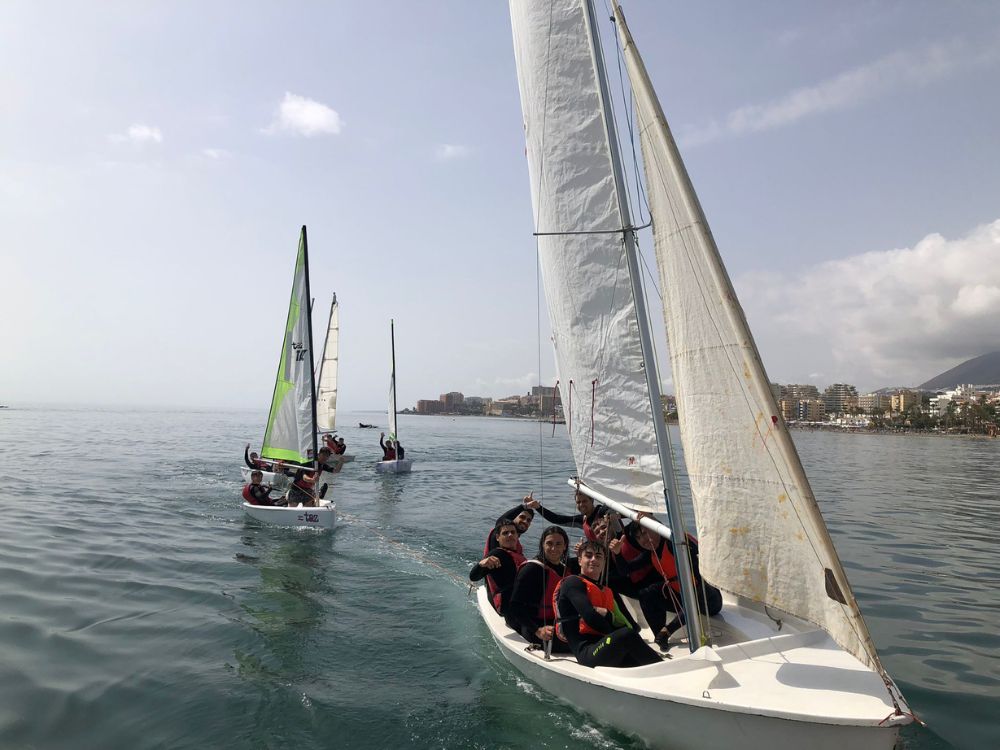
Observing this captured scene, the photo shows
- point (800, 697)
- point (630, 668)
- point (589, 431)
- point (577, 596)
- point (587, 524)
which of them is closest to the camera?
point (800, 697)

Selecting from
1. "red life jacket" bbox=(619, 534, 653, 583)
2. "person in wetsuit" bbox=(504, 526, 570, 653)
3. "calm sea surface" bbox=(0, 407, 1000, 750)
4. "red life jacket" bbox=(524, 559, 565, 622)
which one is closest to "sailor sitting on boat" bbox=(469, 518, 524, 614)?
"person in wetsuit" bbox=(504, 526, 570, 653)

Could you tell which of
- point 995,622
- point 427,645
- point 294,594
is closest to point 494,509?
point 294,594

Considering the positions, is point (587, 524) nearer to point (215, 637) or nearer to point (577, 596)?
point (577, 596)

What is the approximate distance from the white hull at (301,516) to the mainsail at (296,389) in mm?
2478

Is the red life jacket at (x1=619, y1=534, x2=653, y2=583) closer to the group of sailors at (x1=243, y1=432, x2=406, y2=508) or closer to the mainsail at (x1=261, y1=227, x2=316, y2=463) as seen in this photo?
the group of sailors at (x1=243, y1=432, x2=406, y2=508)

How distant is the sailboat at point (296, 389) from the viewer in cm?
1695

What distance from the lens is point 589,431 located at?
6605 millimetres

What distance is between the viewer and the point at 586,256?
6.01 m

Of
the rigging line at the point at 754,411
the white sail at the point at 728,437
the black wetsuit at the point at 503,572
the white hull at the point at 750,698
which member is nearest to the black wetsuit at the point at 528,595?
the black wetsuit at the point at 503,572

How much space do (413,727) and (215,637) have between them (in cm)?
354

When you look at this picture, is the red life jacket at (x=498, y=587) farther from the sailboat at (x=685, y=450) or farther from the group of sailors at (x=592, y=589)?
the sailboat at (x=685, y=450)

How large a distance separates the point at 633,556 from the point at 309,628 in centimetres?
474

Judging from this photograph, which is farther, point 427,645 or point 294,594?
point 294,594

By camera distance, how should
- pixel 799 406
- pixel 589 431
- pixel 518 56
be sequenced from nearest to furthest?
pixel 589 431, pixel 518 56, pixel 799 406
